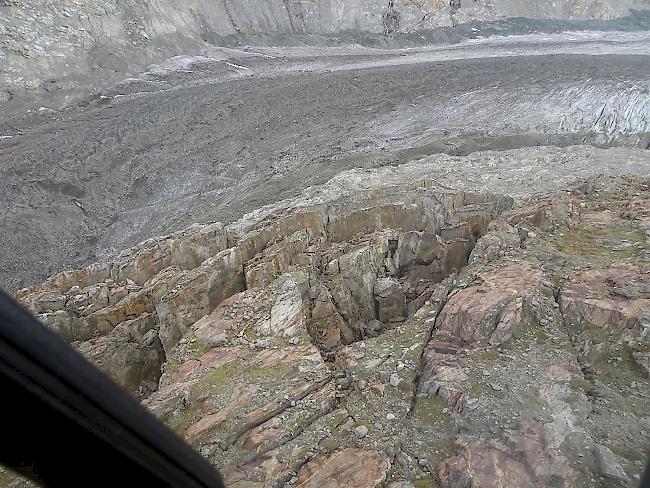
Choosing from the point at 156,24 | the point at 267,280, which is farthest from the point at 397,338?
the point at 156,24

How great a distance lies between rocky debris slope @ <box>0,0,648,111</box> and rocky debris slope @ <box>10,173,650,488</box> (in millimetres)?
13414

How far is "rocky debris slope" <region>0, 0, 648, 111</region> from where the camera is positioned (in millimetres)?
19500

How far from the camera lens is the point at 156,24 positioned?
23594 millimetres

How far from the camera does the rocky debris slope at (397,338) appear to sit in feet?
15.0

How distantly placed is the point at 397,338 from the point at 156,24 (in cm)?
2206

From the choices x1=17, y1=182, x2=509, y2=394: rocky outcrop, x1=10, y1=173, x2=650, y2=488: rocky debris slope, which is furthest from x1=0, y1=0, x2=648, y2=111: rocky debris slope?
x1=10, y1=173, x2=650, y2=488: rocky debris slope

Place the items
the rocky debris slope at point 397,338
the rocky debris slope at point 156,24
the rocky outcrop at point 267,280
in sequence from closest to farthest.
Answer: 1. the rocky debris slope at point 397,338
2. the rocky outcrop at point 267,280
3. the rocky debris slope at point 156,24

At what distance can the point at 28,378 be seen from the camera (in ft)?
3.72

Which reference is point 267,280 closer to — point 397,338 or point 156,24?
point 397,338

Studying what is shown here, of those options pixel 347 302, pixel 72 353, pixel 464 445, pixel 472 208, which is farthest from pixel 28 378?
pixel 472 208

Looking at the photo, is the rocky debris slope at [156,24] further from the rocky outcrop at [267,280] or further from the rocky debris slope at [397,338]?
the rocky debris slope at [397,338]

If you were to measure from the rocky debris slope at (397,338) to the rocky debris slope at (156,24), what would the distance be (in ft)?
44.0

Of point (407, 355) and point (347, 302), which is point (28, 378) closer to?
point (407, 355)

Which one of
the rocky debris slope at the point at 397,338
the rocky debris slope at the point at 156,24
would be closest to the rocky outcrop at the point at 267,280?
the rocky debris slope at the point at 397,338
